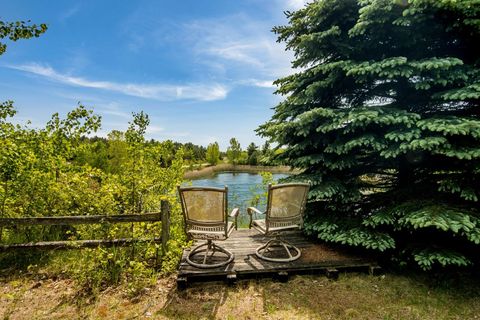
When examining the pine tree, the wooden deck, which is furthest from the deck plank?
the pine tree

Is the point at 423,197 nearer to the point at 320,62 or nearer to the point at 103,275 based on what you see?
the point at 320,62

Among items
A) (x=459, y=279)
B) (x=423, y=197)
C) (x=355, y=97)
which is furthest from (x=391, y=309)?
(x=355, y=97)

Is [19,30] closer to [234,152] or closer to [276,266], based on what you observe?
[276,266]

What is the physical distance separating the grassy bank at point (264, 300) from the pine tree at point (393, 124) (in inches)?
18.5

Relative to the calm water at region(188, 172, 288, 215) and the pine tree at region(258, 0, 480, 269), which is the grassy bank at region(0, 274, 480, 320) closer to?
the pine tree at region(258, 0, 480, 269)

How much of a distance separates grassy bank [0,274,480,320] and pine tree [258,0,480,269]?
0.47m

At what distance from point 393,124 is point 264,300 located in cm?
318

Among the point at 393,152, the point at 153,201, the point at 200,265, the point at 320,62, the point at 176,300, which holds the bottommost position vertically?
the point at 176,300

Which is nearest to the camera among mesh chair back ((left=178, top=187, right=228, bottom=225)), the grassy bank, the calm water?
the grassy bank

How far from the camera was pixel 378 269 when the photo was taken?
12.2ft

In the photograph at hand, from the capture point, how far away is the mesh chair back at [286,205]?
3.72 m

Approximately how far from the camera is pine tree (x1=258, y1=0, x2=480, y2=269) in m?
3.31

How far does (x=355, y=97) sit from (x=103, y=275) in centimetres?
523

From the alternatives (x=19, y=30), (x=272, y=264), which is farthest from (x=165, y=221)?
(x=19, y=30)
